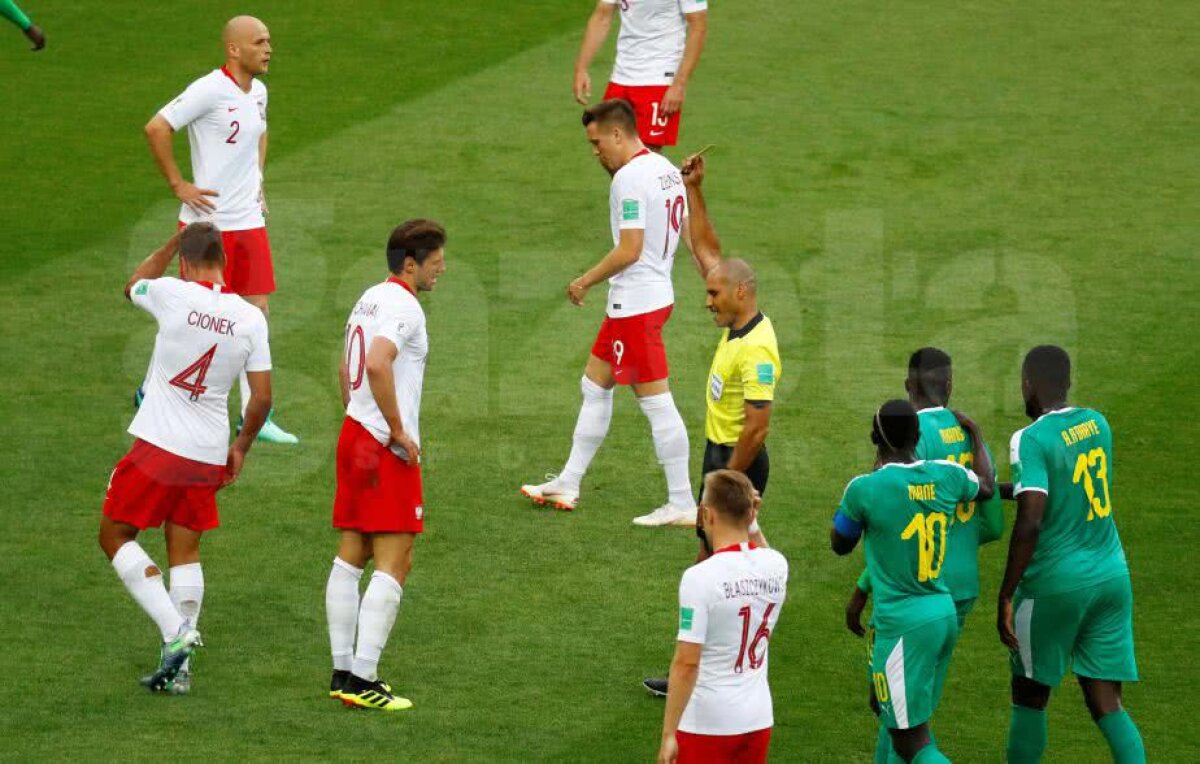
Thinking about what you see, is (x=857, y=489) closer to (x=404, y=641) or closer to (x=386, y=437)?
(x=386, y=437)

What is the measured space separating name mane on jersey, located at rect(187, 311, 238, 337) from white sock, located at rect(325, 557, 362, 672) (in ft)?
3.72

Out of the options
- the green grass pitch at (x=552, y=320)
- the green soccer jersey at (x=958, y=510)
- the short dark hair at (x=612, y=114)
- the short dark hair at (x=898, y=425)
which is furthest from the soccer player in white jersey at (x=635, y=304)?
the short dark hair at (x=898, y=425)

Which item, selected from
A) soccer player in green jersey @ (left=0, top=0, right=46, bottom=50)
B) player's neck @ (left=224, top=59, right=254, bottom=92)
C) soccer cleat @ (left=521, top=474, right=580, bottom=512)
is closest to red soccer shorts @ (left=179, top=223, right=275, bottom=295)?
player's neck @ (left=224, top=59, right=254, bottom=92)

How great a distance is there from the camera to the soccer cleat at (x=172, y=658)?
771 cm

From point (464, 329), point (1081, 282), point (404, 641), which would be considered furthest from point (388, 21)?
point (404, 641)

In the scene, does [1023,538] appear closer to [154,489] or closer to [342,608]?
[342,608]

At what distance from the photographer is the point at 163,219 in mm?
14375

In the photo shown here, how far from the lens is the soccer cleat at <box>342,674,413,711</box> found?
25.3 feet

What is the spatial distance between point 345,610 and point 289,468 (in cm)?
290

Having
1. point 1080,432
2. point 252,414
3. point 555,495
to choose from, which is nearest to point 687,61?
point 555,495

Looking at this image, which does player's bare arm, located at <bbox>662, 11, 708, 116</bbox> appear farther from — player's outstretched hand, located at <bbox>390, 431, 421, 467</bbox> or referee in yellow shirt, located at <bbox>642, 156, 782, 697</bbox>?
player's outstretched hand, located at <bbox>390, 431, 421, 467</bbox>

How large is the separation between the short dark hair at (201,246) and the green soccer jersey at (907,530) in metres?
3.07

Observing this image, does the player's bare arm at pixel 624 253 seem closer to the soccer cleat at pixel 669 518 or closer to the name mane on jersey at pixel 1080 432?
the soccer cleat at pixel 669 518

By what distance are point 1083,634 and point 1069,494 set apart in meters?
0.61
